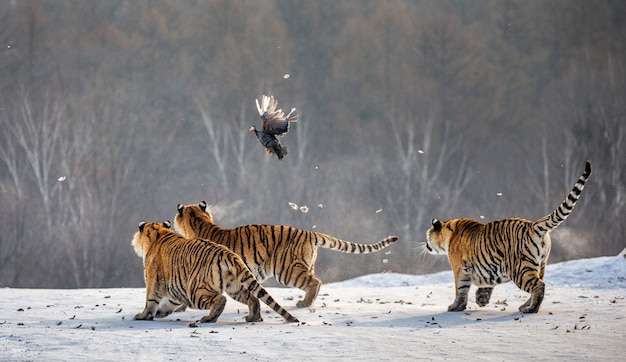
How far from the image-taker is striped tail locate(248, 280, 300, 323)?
7.85 m

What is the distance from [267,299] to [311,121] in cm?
2159

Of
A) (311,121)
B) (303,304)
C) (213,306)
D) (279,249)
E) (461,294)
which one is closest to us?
(213,306)

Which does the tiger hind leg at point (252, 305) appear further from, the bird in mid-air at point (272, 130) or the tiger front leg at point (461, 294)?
the bird in mid-air at point (272, 130)

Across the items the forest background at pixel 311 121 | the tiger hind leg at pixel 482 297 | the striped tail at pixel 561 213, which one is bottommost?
the tiger hind leg at pixel 482 297

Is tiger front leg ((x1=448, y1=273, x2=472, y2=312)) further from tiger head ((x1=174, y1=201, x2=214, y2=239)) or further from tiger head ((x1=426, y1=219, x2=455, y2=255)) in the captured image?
tiger head ((x1=174, y1=201, x2=214, y2=239))

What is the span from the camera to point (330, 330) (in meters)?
7.60

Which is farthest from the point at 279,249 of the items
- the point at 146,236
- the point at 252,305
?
the point at 252,305

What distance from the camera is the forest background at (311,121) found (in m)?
25.9

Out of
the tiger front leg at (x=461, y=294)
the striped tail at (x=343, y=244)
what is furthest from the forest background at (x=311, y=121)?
the tiger front leg at (x=461, y=294)

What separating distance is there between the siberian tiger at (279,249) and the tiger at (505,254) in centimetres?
72

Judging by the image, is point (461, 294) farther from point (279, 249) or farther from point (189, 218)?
point (189, 218)

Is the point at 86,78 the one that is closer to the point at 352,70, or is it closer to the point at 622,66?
the point at 352,70

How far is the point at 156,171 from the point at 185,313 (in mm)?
18731

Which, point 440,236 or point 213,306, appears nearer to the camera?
point 213,306
